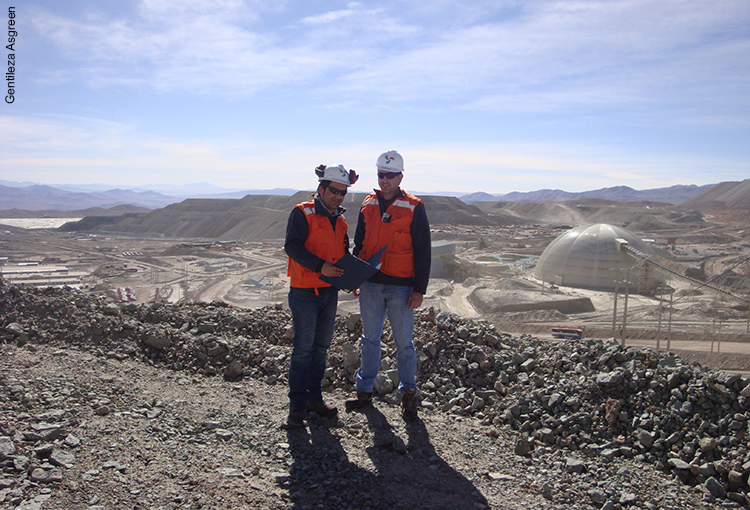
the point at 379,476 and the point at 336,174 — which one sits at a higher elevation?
the point at 336,174

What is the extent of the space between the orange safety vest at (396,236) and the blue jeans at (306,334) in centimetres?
57

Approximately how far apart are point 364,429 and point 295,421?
0.62 metres

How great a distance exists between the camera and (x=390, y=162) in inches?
162

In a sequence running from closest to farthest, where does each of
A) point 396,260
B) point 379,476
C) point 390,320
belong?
point 379,476 < point 396,260 < point 390,320

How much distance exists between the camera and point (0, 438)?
2.92 m

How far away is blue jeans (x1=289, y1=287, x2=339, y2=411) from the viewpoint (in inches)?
156

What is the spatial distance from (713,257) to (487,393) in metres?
55.9

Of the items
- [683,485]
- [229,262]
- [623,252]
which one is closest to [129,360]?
[683,485]

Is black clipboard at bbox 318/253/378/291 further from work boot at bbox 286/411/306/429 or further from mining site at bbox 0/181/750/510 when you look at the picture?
mining site at bbox 0/181/750/510

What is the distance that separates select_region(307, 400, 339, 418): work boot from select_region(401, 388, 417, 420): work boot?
64 cm

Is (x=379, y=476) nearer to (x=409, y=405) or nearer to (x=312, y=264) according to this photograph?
(x=409, y=405)

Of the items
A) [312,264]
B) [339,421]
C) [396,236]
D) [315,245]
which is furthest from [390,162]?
[339,421]

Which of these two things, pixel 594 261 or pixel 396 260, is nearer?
pixel 396 260

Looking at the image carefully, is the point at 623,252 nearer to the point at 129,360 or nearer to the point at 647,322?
the point at 647,322
